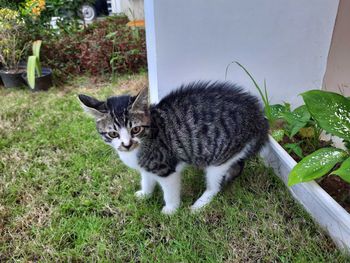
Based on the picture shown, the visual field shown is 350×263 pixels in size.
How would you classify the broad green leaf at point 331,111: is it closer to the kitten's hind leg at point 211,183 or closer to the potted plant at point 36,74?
the kitten's hind leg at point 211,183

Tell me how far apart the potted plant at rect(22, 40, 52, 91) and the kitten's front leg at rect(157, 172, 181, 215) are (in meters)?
1.91

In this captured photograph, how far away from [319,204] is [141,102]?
0.91 metres

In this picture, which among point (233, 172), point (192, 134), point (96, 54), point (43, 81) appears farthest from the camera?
point (96, 54)

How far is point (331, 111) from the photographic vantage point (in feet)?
4.17

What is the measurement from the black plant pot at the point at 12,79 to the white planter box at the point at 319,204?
8.20 feet

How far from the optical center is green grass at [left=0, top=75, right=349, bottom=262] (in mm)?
1345

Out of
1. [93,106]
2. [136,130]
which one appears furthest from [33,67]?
[136,130]

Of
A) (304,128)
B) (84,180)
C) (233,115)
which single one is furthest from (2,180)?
(304,128)

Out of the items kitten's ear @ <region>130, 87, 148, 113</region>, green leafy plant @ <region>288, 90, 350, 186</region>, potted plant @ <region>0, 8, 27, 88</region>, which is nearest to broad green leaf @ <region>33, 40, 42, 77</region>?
potted plant @ <region>0, 8, 27, 88</region>

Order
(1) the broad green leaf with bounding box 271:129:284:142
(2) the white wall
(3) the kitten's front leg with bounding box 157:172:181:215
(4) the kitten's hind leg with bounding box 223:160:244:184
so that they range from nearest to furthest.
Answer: (3) the kitten's front leg with bounding box 157:172:181:215
(4) the kitten's hind leg with bounding box 223:160:244:184
(1) the broad green leaf with bounding box 271:129:284:142
(2) the white wall

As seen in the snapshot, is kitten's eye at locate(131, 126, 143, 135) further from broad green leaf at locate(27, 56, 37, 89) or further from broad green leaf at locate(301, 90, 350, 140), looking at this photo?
broad green leaf at locate(27, 56, 37, 89)

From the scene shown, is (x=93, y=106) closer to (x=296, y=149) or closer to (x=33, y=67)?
(x=296, y=149)

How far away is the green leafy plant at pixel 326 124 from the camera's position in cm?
125

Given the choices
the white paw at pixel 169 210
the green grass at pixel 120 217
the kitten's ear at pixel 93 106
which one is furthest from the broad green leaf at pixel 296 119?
the kitten's ear at pixel 93 106
